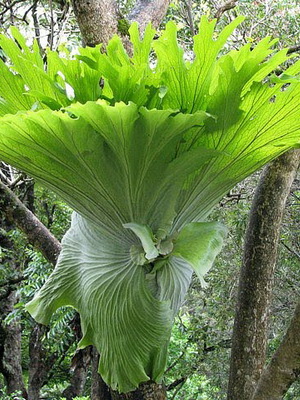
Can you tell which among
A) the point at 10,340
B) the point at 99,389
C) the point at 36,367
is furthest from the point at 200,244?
the point at 10,340

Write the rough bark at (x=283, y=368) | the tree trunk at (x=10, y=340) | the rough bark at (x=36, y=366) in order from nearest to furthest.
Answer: the rough bark at (x=283, y=368)
the rough bark at (x=36, y=366)
the tree trunk at (x=10, y=340)

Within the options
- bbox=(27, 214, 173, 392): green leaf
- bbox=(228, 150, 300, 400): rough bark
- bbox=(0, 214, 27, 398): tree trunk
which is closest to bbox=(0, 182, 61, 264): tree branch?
bbox=(27, 214, 173, 392): green leaf

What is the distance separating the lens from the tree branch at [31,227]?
1106 millimetres

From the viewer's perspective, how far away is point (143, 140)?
0.64m

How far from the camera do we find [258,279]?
1.03 m

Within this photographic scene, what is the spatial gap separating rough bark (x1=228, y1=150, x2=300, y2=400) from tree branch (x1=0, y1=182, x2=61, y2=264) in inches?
16.4

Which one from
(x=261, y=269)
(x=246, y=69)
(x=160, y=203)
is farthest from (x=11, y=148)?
(x=261, y=269)

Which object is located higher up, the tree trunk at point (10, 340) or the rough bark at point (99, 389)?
the tree trunk at point (10, 340)

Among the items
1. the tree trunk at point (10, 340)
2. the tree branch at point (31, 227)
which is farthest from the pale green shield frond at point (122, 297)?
the tree trunk at point (10, 340)

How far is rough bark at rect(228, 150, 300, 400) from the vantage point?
0.99m

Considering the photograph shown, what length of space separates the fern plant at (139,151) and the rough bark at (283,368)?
16 centimetres

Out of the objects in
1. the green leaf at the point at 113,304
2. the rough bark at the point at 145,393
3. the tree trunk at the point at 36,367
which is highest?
the tree trunk at the point at 36,367

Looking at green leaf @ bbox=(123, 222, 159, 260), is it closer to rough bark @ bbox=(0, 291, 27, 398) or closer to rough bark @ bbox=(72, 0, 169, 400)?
rough bark @ bbox=(72, 0, 169, 400)

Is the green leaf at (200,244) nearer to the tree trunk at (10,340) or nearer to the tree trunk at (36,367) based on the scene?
the tree trunk at (36,367)
